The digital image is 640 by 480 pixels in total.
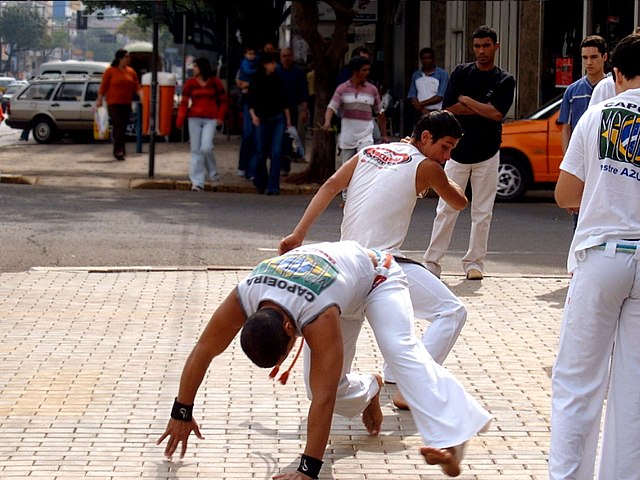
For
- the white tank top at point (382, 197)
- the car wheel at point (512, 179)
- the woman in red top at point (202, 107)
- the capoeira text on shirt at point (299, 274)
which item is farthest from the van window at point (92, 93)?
the capoeira text on shirt at point (299, 274)

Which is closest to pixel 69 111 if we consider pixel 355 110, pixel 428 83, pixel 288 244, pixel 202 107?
pixel 428 83

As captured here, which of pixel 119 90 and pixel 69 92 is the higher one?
pixel 119 90

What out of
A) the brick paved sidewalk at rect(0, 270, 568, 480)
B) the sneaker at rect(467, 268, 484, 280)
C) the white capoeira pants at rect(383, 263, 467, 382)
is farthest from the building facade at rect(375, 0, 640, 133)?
the white capoeira pants at rect(383, 263, 467, 382)

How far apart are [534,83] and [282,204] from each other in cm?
863

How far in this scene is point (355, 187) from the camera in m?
6.51

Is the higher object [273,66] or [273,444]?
[273,66]

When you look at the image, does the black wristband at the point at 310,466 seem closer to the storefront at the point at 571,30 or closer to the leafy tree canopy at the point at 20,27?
the storefront at the point at 571,30

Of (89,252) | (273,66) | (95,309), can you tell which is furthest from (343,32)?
(95,309)

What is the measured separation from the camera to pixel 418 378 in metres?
5.21

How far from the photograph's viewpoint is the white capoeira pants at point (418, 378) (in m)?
5.06

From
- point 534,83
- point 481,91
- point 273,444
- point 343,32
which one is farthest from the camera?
point 534,83

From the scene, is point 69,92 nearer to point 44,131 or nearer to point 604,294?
point 44,131

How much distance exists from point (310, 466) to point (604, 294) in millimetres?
1297

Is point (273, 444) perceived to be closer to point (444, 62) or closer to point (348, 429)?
point (348, 429)
